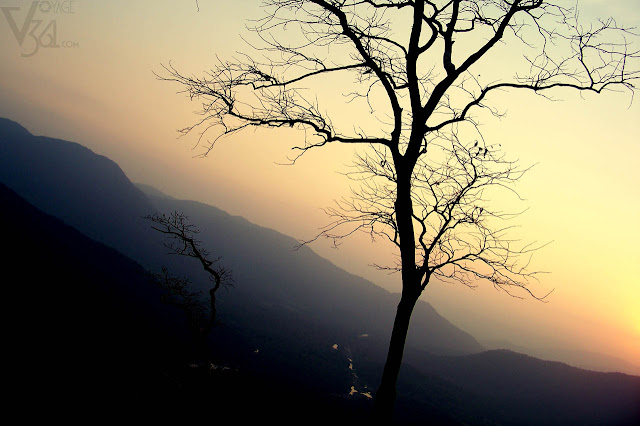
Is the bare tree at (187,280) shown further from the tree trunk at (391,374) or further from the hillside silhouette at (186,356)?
the tree trunk at (391,374)

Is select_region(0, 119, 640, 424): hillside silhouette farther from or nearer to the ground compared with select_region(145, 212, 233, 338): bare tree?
nearer to the ground

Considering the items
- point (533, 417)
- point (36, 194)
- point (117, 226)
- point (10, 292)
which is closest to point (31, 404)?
point (10, 292)

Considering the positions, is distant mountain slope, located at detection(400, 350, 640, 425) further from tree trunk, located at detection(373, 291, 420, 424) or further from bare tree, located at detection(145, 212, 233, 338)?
tree trunk, located at detection(373, 291, 420, 424)

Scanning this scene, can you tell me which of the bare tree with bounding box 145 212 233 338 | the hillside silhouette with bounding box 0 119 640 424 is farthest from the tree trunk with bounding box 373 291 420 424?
the bare tree with bounding box 145 212 233 338

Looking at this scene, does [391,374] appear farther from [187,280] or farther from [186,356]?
[186,356]

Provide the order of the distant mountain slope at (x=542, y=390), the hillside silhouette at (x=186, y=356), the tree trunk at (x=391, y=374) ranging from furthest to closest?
1. the distant mountain slope at (x=542, y=390)
2. the hillside silhouette at (x=186, y=356)
3. the tree trunk at (x=391, y=374)

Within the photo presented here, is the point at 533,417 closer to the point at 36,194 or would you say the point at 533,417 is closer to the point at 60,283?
the point at 60,283

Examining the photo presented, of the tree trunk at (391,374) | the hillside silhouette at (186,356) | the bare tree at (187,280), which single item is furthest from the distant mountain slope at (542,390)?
the tree trunk at (391,374)

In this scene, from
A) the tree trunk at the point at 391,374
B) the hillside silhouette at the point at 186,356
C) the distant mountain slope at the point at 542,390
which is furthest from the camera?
the distant mountain slope at the point at 542,390

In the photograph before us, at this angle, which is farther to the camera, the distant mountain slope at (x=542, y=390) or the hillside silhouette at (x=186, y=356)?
the distant mountain slope at (x=542, y=390)

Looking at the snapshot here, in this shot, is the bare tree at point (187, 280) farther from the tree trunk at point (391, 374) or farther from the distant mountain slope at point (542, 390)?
the distant mountain slope at point (542, 390)

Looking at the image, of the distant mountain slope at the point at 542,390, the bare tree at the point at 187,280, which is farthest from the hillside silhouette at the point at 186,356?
the bare tree at the point at 187,280

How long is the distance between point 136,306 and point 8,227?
103 feet

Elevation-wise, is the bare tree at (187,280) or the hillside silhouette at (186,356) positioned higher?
the bare tree at (187,280)
